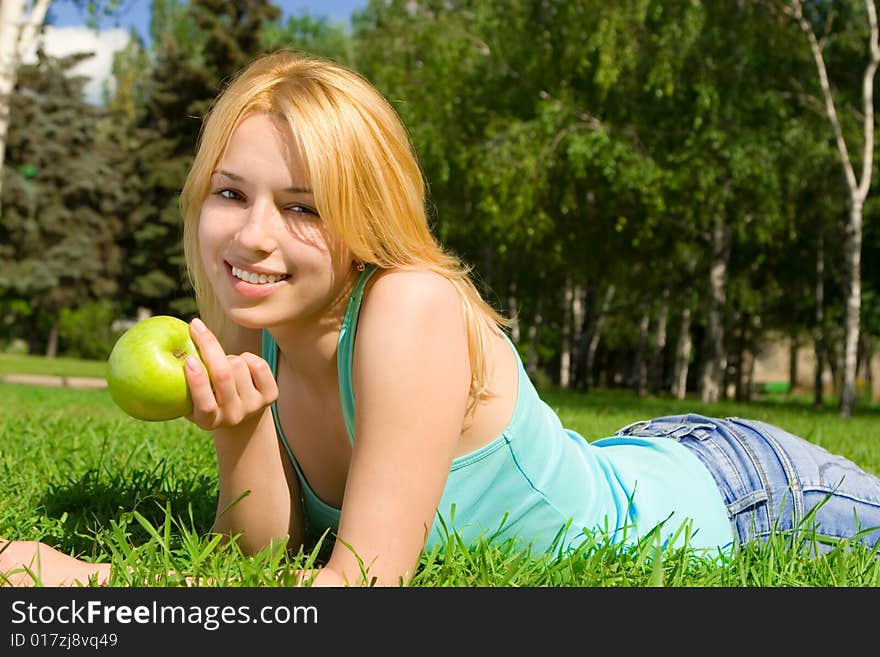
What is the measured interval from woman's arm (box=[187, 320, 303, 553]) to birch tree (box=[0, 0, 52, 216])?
11081 mm

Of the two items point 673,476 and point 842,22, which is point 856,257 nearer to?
point 842,22

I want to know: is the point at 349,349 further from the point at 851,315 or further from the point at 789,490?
the point at 851,315

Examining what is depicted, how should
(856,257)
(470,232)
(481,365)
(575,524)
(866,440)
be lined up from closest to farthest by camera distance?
1. (481,365)
2. (575,524)
3. (866,440)
4. (856,257)
5. (470,232)

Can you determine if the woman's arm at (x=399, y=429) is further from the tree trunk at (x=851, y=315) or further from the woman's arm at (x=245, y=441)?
the tree trunk at (x=851, y=315)

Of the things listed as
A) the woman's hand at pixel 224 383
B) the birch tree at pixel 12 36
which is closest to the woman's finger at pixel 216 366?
the woman's hand at pixel 224 383

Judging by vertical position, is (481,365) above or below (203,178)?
below

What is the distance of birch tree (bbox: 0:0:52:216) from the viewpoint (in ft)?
39.9

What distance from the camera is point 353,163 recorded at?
2.36 m

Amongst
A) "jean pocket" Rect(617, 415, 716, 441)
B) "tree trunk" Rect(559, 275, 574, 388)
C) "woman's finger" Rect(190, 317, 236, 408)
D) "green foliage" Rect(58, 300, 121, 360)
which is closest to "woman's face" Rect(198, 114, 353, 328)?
"woman's finger" Rect(190, 317, 236, 408)

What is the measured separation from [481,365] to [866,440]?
679cm

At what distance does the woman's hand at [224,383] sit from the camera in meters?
2.31

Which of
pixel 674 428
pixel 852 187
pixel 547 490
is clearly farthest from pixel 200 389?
pixel 852 187

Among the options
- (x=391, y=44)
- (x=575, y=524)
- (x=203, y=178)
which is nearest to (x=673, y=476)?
(x=575, y=524)

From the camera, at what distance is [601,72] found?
61.9 ft
